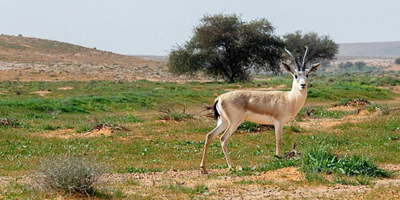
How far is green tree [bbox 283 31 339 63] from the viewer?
2613 inches

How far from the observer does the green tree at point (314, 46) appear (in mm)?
66375

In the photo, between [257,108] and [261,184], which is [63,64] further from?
[261,184]

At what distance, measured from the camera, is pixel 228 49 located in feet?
162

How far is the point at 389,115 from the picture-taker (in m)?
18.1

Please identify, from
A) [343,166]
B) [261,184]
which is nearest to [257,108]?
[343,166]

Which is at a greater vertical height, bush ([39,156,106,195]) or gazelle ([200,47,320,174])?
gazelle ([200,47,320,174])

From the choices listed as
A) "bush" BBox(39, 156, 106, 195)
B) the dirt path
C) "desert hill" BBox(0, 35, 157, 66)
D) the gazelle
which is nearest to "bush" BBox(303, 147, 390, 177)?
the dirt path

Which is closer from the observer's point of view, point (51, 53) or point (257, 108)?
point (257, 108)

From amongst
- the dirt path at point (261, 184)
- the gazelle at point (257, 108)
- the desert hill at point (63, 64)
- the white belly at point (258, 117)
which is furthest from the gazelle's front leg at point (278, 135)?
the desert hill at point (63, 64)

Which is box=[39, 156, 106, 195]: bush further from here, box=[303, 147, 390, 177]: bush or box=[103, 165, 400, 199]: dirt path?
box=[303, 147, 390, 177]: bush

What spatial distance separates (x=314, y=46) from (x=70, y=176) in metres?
62.8

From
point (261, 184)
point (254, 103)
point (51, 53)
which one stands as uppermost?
point (254, 103)

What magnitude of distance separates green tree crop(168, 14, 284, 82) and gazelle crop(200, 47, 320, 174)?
37.3m

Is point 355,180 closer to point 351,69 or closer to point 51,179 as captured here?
point 51,179
